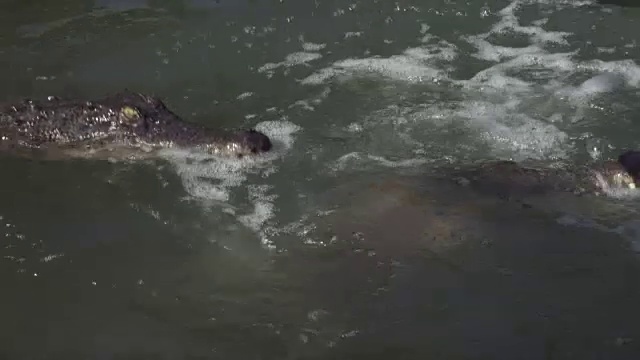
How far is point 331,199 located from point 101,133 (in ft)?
6.47

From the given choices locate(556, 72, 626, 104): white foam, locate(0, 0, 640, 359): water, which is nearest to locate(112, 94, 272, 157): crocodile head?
locate(0, 0, 640, 359): water

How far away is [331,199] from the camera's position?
234 inches

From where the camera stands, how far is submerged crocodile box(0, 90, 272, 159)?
6441mm

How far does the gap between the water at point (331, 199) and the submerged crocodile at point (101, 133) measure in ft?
0.42

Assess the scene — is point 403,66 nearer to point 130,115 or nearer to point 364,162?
point 364,162

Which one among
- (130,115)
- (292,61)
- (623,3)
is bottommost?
(623,3)

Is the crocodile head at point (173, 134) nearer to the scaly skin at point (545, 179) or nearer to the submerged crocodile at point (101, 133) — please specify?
the submerged crocodile at point (101, 133)

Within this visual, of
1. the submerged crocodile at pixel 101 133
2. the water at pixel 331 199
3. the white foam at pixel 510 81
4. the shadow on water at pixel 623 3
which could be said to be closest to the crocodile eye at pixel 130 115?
the submerged crocodile at pixel 101 133

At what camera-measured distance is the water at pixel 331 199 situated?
4.66 meters

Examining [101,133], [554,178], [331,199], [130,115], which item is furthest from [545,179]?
[101,133]

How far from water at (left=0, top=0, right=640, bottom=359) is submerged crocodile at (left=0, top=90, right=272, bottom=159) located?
0.42ft

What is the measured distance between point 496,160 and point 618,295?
6.07 feet

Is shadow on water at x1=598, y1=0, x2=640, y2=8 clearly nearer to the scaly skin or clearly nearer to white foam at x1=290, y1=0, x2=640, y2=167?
white foam at x1=290, y1=0, x2=640, y2=167

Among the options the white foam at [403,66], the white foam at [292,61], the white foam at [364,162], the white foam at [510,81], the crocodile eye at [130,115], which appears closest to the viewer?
the white foam at [364,162]
